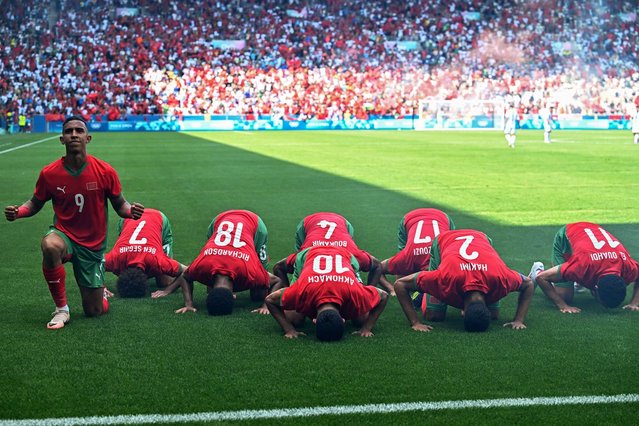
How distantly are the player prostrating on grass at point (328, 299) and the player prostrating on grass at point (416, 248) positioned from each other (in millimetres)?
1379

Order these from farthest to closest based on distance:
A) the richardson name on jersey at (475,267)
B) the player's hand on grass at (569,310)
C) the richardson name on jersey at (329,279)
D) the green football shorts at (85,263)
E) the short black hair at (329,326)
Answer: the player's hand on grass at (569,310)
the green football shorts at (85,263)
the richardson name on jersey at (475,267)
the richardson name on jersey at (329,279)
the short black hair at (329,326)

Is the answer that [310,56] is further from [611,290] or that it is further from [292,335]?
[292,335]

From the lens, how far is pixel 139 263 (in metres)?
8.34

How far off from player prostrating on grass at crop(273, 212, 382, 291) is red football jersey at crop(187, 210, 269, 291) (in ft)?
0.83

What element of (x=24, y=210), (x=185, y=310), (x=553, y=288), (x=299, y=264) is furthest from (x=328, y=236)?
(x=24, y=210)

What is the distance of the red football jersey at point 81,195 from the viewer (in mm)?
7168

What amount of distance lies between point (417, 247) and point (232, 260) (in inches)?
74.7

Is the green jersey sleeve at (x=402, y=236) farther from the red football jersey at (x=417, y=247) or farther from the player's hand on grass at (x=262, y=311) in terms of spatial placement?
the player's hand on grass at (x=262, y=311)

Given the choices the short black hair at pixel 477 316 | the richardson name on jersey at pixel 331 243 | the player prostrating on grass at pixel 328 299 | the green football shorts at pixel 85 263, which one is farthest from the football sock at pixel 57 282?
the short black hair at pixel 477 316

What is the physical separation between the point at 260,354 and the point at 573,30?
6103 centimetres

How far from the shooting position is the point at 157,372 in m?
5.87

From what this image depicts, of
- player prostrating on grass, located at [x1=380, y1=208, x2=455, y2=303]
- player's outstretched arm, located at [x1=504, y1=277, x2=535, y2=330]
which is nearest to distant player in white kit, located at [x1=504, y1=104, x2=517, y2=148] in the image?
player prostrating on grass, located at [x1=380, y1=208, x2=455, y2=303]

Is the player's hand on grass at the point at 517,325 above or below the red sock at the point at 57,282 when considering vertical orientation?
below

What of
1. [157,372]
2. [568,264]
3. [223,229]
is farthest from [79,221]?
Result: [568,264]
